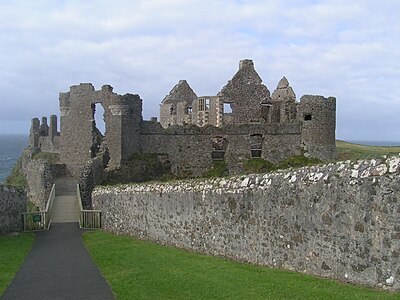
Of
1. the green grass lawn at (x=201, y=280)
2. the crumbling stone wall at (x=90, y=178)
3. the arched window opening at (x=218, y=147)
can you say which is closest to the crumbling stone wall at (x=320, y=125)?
the arched window opening at (x=218, y=147)

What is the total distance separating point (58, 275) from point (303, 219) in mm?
6963

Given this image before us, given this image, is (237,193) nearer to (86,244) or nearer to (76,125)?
(86,244)

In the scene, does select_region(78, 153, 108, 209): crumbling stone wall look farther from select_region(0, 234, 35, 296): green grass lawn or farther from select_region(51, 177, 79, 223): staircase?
select_region(0, 234, 35, 296): green grass lawn

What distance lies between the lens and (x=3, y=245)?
19594 millimetres

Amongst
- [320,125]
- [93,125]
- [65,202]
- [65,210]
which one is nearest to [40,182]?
[65,202]

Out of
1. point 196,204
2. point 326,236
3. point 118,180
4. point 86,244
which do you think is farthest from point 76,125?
point 326,236

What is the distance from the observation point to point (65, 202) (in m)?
32.0

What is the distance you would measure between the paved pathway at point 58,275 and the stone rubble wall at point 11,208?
89.4 inches

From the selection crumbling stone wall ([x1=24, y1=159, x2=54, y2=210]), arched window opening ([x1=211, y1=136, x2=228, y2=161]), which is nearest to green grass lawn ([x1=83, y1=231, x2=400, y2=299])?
crumbling stone wall ([x1=24, y1=159, x2=54, y2=210])

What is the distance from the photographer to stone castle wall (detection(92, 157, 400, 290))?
391 inches

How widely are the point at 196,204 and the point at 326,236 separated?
20.7ft

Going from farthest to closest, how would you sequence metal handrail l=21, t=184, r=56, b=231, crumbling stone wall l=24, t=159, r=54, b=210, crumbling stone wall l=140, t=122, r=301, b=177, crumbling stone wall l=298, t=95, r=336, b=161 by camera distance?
A: crumbling stone wall l=298, t=95, r=336, b=161
crumbling stone wall l=140, t=122, r=301, b=177
crumbling stone wall l=24, t=159, r=54, b=210
metal handrail l=21, t=184, r=56, b=231

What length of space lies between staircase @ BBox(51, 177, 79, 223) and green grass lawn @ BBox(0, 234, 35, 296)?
4976 millimetres

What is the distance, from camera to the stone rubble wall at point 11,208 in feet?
75.1
